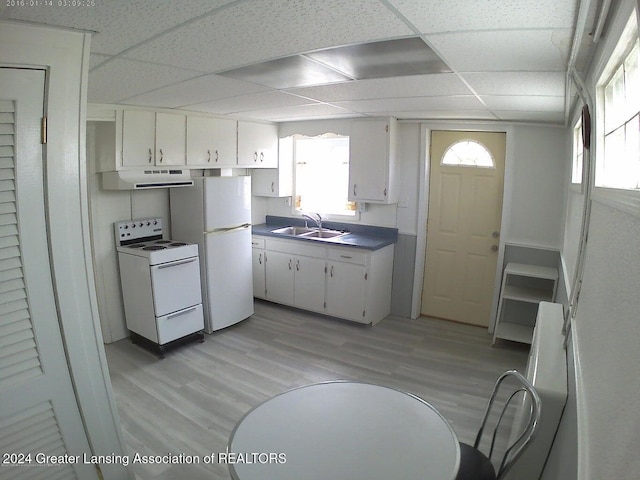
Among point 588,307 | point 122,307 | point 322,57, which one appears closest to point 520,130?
point 322,57

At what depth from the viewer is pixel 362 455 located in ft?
4.29

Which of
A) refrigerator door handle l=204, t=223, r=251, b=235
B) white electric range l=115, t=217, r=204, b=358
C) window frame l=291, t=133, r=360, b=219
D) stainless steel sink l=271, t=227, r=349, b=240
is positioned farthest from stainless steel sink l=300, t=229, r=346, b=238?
white electric range l=115, t=217, r=204, b=358

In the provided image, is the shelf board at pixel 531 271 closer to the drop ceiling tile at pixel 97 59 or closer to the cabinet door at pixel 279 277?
the cabinet door at pixel 279 277

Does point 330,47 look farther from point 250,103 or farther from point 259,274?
point 259,274

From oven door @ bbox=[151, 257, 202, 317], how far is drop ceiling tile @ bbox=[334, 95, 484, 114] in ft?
6.83

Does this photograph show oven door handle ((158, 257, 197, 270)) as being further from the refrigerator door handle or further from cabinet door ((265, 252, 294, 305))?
cabinet door ((265, 252, 294, 305))

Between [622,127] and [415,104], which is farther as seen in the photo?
[415,104]

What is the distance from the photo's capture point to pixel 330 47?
1643 millimetres

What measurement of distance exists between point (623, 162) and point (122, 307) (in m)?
4.13

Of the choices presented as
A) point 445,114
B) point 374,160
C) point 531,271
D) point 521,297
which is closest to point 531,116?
point 445,114

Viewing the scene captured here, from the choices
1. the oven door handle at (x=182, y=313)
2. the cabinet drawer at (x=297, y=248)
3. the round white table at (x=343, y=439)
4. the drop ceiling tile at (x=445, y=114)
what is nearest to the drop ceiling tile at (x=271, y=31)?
the round white table at (x=343, y=439)

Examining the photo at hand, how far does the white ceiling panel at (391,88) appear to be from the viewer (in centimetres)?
216

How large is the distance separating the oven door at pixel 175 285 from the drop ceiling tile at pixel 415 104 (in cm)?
208

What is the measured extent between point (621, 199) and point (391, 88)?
1822mm
